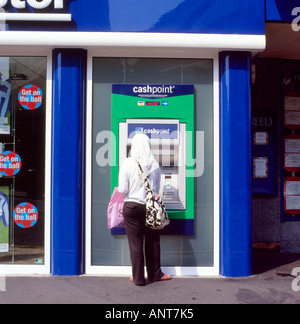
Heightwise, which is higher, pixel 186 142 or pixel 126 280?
pixel 186 142

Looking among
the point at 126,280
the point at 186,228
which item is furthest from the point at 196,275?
the point at 126,280

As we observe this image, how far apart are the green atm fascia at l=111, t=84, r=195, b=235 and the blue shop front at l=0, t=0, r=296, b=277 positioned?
0.04ft

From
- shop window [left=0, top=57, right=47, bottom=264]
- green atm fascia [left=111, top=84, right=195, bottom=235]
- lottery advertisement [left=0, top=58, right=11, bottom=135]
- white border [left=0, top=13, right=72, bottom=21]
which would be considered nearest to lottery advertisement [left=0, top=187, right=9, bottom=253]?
shop window [left=0, top=57, right=47, bottom=264]

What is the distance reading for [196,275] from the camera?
500 centimetres

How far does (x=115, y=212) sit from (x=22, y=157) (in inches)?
60.7

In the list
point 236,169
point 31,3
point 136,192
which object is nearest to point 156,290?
point 136,192

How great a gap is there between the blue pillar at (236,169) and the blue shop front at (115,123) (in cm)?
1

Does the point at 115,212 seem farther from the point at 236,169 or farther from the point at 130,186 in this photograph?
the point at 236,169

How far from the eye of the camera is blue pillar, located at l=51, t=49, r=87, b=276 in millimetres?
4852

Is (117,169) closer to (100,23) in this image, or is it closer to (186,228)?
(186,228)

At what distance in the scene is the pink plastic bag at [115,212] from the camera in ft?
15.6

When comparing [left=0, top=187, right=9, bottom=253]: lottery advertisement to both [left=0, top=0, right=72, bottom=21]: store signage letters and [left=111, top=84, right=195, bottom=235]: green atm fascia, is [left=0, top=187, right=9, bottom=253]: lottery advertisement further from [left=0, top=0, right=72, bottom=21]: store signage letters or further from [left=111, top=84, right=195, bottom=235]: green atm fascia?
[left=0, top=0, right=72, bottom=21]: store signage letters

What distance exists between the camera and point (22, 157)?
16.9ft
